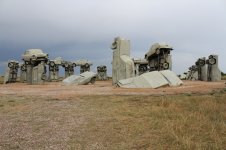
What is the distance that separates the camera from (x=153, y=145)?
710 centimetres

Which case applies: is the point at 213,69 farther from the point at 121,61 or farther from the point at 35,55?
the point at 35,55

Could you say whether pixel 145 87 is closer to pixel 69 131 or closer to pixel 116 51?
pixel 116 51

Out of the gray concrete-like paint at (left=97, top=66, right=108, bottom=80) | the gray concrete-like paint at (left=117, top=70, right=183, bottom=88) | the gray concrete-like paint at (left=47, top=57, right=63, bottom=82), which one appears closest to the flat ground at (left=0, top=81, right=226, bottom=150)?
the gray concrete-like paint at (left=117, top=70, right=183, bottom=88)

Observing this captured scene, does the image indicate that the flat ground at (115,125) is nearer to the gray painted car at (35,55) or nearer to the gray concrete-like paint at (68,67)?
the gray painted car at (35,55)

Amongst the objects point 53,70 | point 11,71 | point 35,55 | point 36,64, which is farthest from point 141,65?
point 35,55

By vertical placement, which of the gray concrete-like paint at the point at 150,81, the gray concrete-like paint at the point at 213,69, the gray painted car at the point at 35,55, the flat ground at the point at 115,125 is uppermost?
the gray painted car at the point at 35,55

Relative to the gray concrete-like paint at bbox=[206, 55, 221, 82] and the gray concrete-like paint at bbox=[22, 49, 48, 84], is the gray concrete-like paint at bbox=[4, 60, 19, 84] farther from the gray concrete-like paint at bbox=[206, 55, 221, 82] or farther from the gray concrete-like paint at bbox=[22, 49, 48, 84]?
the gray concrete-like paint at bbox=[206, 55, 221, 82]

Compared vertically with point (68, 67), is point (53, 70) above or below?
below

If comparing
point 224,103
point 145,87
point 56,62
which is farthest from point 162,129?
point 56,62

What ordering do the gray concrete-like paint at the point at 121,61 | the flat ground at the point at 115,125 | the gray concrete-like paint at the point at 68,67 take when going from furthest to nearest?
the gray concrete-like paint at the point at 68,67 → the gray concrete-like paint at the point at 121,61 → the flat ground at the point at 115,125

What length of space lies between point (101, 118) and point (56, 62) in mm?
38852

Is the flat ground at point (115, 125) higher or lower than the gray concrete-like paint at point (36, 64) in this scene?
lower

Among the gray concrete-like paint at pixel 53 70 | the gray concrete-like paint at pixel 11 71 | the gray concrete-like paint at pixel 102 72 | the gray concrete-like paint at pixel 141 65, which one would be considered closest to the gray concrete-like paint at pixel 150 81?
the gray concrete-like paint at pixel 11 71

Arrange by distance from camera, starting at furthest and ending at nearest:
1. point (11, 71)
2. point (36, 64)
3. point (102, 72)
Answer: point (102, 72) → point (11, 71) → point (36, 64)
